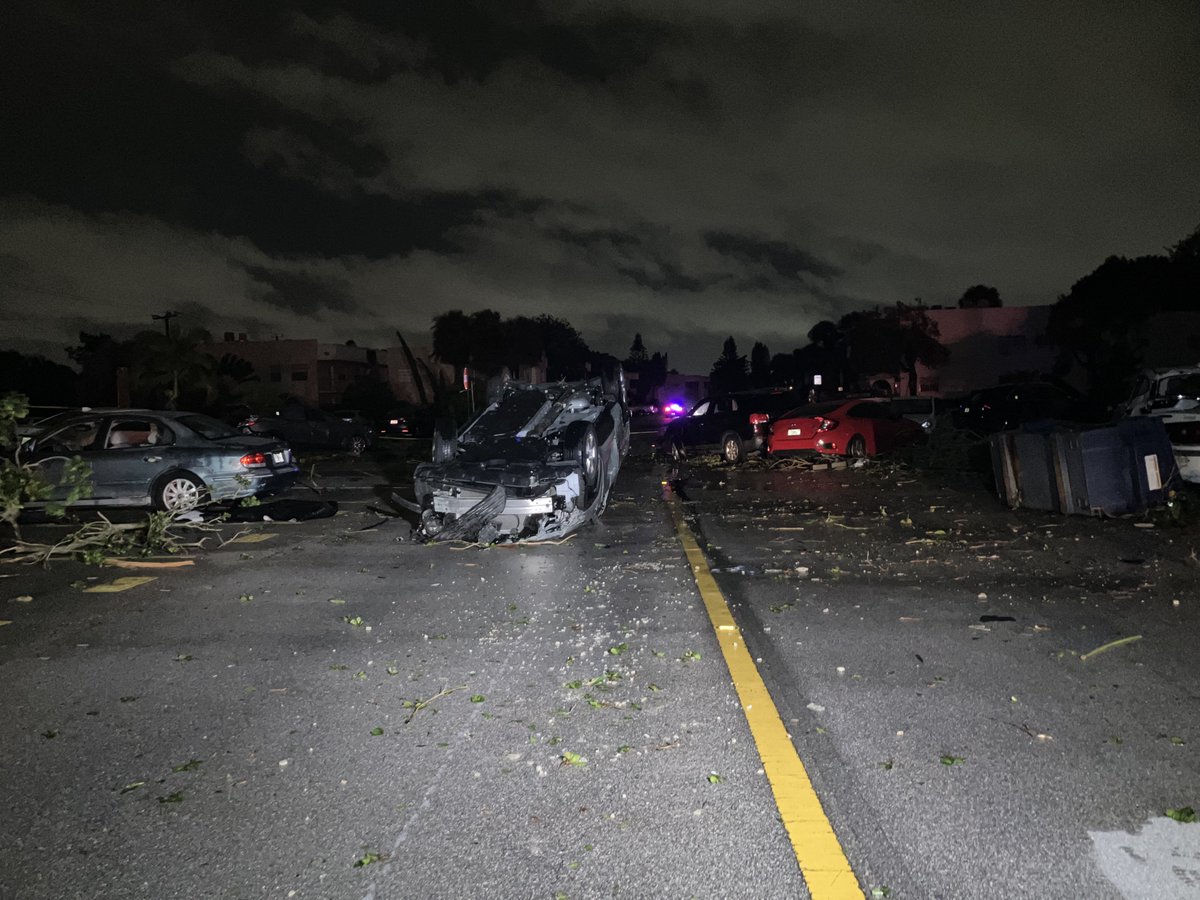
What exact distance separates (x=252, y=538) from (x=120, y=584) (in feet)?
7.98

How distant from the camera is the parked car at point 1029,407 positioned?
1880cm

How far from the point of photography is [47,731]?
13.6 ft

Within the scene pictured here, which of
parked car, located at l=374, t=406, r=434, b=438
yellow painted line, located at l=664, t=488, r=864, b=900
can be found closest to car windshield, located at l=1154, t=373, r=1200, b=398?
yellow painted line, located at l=664, t=488, r=864, b=900

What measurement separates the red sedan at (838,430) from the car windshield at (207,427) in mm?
10554

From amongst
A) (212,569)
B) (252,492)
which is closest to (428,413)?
(252,492)

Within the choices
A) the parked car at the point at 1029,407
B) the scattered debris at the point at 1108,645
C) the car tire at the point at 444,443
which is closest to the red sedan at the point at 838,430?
the parked car at the point at 1029,407

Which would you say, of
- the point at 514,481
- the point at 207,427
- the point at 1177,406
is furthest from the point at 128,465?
the point at 1177,406

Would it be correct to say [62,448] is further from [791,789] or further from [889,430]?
[889,430]

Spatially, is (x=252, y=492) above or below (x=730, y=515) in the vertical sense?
above

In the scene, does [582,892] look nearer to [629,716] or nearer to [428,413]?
[629,716]

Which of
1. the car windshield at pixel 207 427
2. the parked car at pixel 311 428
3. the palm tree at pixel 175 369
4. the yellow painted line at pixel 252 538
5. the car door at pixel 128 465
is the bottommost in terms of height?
the yellow painted line at pixel 252 538

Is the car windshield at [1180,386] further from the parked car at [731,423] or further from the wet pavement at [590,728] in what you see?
the parked car at [731,423]

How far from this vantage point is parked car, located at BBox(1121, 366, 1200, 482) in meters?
9.84

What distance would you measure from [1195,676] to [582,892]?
383 centimetres
